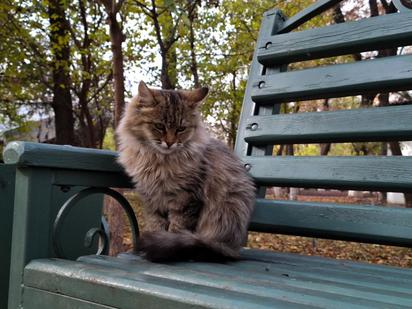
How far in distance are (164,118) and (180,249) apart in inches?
31.4

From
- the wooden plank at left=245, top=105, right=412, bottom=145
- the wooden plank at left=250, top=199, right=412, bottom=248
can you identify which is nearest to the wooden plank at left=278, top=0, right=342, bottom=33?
the wooden plank at left=245, top=105, right=412, bottom=145

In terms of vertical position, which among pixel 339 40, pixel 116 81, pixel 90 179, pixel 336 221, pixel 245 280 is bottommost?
pixel 245 280

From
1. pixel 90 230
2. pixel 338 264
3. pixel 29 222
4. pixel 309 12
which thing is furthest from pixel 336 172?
pixel 29 222

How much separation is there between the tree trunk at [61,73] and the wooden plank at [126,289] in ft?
18.3

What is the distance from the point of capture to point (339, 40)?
1922 millimetres

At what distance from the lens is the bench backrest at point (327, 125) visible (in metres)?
1.63

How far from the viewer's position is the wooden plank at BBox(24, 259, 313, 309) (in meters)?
0.87

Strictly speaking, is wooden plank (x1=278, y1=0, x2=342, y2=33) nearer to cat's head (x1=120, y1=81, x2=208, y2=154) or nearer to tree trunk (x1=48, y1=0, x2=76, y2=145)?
cat's head (x1=120, y1=81, x2=208, y2=154)

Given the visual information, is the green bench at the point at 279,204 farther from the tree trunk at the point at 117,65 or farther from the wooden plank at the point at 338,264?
the tree trunk at the point at 117,65

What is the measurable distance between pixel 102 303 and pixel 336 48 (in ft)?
5.02

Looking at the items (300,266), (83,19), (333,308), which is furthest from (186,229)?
(83,19)

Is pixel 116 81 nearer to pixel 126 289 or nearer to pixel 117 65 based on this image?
Result: pixel 117 65

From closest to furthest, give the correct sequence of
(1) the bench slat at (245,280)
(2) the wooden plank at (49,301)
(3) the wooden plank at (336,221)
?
1. (1) the bench slat at (245,280)
2. (2) the wooden plank at (49,301)
3. (3) the wooden plank at (336,221)

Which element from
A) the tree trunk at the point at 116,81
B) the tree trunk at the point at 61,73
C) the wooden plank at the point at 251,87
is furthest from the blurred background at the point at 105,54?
the wooden plank at the point at 251,87
